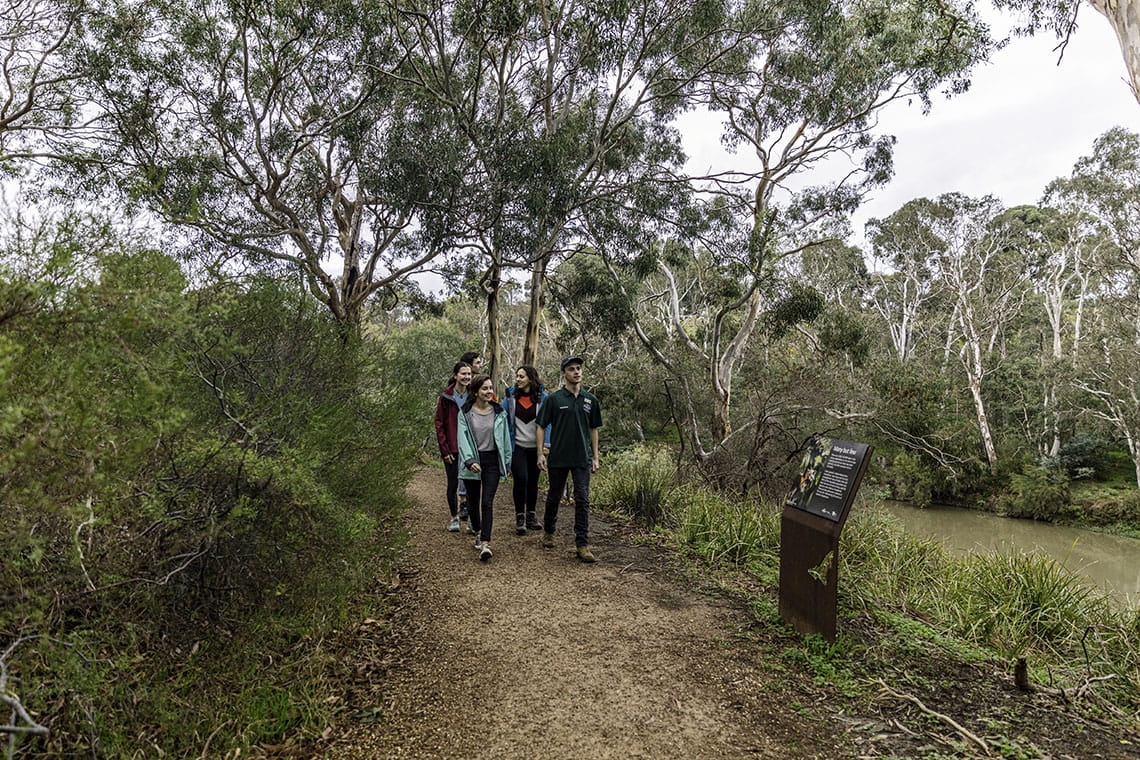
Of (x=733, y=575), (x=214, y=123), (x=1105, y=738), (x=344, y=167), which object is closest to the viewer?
(x=1105, y=738)

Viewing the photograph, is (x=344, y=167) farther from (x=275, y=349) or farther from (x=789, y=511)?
(x=789, y=511)

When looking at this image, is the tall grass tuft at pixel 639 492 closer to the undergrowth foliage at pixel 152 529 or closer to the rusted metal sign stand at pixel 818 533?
the rusted metal sign stand at pixel 818 533

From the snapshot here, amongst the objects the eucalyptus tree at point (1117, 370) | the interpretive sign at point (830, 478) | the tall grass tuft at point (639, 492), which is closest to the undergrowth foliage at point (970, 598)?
the tall grass tuft at point (639, 492)

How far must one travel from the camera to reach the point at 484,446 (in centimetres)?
493

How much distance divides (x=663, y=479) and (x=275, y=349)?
15.9 feet

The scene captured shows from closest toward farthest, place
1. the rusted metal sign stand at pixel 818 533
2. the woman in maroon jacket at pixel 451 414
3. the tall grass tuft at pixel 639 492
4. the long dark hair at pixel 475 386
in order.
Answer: the rusted metal sign stand at pixel 818 533 < the long dark hair at pixel 475 386 < the woman in maroon jacket at pixel 451 414 < the tall grass tuft at pixel 639 492

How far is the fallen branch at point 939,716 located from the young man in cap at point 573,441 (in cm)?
248

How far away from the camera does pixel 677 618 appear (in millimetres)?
3979

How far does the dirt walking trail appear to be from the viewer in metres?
2.58

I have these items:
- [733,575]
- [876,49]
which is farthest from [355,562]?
[876,49]

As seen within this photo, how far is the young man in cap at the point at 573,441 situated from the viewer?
4.96m

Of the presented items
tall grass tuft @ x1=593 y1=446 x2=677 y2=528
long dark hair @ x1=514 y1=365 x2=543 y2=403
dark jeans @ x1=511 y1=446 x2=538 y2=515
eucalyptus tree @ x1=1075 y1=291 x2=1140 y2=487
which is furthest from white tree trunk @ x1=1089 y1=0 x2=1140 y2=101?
eucalyptus tree @ x1=1075 y1=291 x2=1140 y2=487

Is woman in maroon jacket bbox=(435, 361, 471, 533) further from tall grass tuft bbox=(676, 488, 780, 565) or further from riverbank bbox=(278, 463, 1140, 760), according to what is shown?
tall grass tuft bbox=(676, 488, 780, 565)

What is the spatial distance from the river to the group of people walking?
39.1ft
